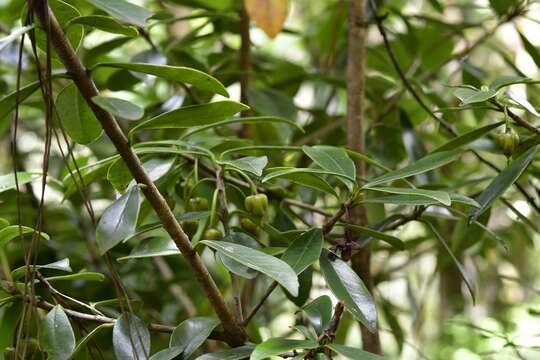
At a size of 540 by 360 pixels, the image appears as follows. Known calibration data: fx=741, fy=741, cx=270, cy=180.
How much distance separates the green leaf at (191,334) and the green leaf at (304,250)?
78 millimetres

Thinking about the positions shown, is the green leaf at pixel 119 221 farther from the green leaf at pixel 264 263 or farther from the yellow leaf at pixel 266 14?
the yellow leaf at pixel 266 14

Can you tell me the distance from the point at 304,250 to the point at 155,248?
0.12m

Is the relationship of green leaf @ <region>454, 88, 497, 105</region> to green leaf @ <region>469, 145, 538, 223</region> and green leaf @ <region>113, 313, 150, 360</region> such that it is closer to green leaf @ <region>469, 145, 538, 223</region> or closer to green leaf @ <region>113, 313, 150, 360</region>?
green leaf @ <region>469, 145, 538, 223</region>

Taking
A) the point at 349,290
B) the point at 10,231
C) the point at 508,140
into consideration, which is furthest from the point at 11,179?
the point at 508,140

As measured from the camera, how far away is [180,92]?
Result: 37.5 inches

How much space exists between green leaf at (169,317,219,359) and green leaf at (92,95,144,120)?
0.60 feet

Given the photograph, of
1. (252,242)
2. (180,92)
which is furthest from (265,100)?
(252,242)

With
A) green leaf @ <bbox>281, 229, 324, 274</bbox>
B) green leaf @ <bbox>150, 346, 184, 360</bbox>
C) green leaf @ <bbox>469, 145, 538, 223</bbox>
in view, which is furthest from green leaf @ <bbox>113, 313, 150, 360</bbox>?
green leaf @ <bbox>469, 145, 538, 223</bbox>

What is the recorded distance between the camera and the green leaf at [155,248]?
540 mm

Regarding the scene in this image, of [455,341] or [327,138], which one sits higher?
[327,138]

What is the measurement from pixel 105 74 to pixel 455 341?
93 centimetres

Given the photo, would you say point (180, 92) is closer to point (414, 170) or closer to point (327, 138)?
point (327, 138)

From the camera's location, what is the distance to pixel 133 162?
48 cm

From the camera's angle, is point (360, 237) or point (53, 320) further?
point (360, 237)
